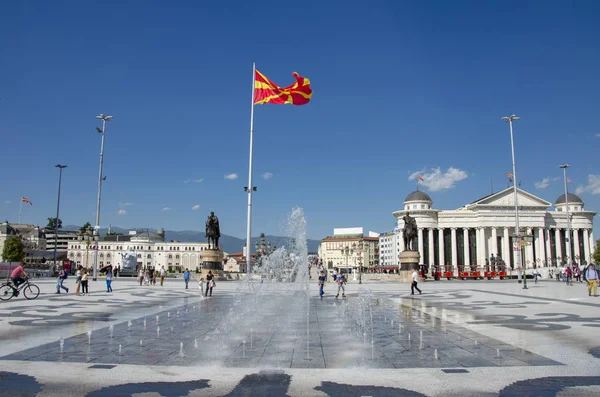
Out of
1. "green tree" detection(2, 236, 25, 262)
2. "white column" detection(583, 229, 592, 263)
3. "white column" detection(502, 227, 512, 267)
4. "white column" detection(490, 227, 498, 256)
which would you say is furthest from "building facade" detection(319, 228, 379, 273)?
"green tree" detection(2, 236, 25, 262)

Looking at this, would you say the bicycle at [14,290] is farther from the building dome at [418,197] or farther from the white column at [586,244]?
the white column at [586,244]

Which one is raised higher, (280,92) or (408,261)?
(280,92)

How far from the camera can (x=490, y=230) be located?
10488 centimetres

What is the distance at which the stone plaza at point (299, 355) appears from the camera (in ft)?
24.0

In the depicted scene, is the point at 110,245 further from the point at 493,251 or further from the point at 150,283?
the point at 150,283

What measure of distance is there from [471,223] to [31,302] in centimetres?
9643

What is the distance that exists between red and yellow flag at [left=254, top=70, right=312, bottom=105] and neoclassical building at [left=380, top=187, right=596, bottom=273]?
221 feet

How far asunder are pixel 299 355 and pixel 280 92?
33.5m

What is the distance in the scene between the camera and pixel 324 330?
13.8 m

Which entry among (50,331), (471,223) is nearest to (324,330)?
(50,331)

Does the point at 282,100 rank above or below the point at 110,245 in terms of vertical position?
above

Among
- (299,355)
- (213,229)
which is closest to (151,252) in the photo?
(213,229)

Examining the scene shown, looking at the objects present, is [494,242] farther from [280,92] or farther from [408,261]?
[280,92]

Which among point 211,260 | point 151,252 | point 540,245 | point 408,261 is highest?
point 540,245
